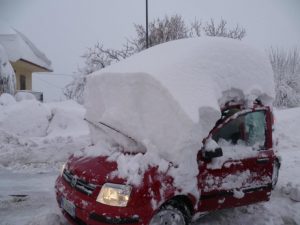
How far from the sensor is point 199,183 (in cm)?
446

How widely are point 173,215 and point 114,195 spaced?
708 mm

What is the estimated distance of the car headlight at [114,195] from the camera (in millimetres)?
3957

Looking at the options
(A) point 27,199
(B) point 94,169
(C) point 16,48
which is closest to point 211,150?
(B) point 94,169

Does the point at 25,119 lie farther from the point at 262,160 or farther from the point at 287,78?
the point at 287,78

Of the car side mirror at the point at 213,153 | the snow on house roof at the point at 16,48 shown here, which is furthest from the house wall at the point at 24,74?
the car side mirror at the point at 213,153

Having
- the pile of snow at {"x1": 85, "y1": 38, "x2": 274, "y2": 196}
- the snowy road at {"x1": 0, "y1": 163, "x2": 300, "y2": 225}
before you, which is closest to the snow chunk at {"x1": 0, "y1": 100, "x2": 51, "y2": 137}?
the snowy road at {"x1": 0, "y1": 163, "x2": 300, "y2": 225}

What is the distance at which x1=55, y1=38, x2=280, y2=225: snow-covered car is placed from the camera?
4.08 m

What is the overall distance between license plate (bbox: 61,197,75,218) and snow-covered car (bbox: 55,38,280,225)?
0.04 feet

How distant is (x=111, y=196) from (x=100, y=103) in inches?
65.5

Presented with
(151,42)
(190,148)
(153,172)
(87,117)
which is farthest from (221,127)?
(151,42)

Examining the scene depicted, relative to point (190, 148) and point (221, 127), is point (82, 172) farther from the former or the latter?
point (221, 127)

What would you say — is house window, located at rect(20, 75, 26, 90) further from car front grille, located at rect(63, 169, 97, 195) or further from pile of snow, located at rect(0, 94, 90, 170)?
car front grille, located at rect(63, 169, 97, 195)

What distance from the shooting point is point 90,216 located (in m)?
4.01

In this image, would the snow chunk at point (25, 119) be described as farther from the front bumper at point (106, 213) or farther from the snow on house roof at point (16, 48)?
the snow on house roof at point (16, 48)
